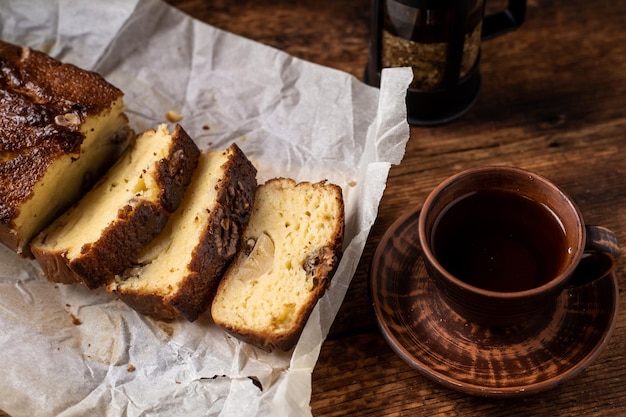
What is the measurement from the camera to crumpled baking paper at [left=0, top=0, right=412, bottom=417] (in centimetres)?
208

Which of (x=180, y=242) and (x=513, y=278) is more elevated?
(x=180, y=242)

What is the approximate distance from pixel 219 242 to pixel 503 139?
3.85 ft

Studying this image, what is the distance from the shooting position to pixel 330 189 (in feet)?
7.60

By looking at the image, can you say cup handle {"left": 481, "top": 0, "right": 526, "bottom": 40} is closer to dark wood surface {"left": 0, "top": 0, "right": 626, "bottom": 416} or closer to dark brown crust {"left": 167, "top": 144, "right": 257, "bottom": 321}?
dark wood surface {"left": 0, "top": 0, "right": 626, "bottom": 416}

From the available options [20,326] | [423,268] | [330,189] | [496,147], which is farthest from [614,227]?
[20,326]

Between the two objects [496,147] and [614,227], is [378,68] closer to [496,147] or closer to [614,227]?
[496,147]

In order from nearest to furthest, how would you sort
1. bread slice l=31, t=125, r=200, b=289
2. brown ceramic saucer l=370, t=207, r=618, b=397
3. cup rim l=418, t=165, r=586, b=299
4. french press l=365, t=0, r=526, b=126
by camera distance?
1. cup rim l=418, t=165, r=586, b=299
2. brown ceramic saucer l=370, t=207, r=618, b=397
3. bread slice l=31, t=125, r=200, b=289
4. french press l=365, t=0, r=526, b=126

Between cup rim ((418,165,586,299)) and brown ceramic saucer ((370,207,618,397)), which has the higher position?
cup rim ((418,165,586,299))

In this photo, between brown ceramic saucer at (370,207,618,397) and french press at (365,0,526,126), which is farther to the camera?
french press at (365,0,526,126)

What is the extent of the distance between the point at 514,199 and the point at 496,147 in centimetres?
69

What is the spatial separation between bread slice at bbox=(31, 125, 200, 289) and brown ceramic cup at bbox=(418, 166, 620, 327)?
33.1 inches

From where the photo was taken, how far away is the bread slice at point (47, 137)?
2.29 metres

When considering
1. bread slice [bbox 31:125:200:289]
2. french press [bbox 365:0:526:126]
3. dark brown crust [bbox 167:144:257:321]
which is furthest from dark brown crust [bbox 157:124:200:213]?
french press [bbox 365:0:526:126]

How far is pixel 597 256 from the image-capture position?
6.27 feet
